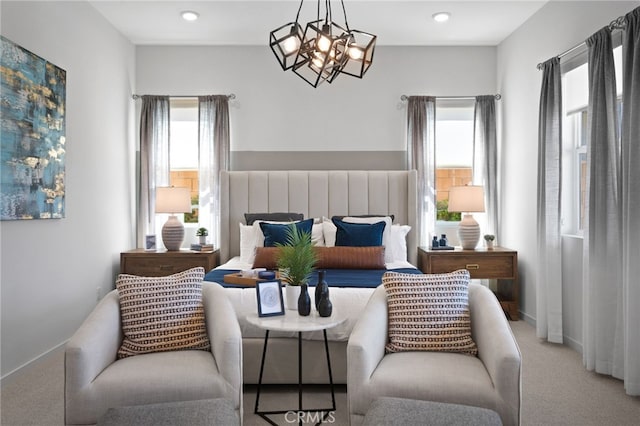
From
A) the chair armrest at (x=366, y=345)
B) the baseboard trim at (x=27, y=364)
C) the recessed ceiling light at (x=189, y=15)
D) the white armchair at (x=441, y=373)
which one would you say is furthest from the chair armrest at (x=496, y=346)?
the recessed ceiling light at (x=189, y=15)

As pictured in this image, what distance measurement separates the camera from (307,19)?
191 inches

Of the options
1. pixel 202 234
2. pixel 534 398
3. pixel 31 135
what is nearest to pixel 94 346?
pixel 31 135

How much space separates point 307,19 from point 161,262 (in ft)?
8.98

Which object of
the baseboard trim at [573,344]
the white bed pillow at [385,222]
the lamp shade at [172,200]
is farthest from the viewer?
the lamp shade at [172,200]

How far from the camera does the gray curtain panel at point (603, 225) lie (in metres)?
3.41

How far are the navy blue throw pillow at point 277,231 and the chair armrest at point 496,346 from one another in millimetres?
2054

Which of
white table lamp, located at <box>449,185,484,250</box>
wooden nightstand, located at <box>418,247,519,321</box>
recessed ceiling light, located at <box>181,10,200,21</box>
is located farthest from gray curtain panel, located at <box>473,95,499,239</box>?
recessed ceiling light, located at <box>181,10,200,21</box>

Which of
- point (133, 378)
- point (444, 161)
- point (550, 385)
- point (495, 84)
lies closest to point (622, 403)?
point (550, 385)

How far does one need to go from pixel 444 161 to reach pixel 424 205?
0.58 meters

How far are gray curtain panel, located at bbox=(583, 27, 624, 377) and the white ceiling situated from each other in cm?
132

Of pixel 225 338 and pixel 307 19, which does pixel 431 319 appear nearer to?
pixel 225 338

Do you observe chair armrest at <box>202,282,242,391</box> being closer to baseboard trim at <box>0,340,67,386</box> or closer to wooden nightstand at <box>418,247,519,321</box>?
baseboard trim at <box>0,340,67,386</box>

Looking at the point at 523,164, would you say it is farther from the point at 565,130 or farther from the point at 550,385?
the point at 550,385

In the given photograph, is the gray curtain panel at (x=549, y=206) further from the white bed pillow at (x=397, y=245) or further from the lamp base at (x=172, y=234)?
the lamp base at (x=172, y=234)
